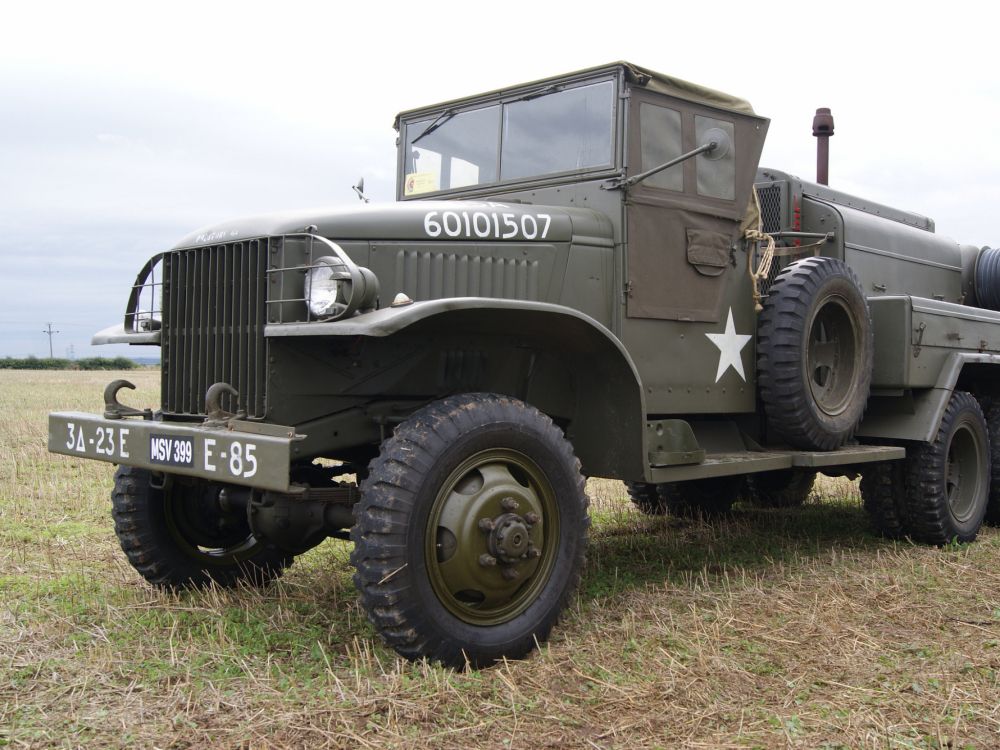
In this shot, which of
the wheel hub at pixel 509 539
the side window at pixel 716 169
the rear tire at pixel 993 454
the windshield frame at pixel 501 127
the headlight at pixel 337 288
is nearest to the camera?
the headlight at pixel 337 288

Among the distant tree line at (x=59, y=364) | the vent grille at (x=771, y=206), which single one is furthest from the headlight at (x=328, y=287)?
the distant tree line at (x=59, y=364)

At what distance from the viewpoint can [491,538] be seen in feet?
11.6

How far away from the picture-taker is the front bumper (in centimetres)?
324

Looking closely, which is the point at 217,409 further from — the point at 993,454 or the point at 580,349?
the point at 993,454

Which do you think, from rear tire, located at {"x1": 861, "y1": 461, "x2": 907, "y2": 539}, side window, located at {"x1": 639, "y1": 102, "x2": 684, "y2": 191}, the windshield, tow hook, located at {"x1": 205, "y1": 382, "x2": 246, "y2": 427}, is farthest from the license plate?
rear tire, located at {"x1": 861, "y1": 461, "x2": 907, "y2": 539}

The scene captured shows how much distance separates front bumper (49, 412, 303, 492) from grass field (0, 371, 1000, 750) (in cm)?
70

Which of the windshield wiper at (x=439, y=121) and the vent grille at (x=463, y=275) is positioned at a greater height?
the windshield wiper at (x=439, y=121)

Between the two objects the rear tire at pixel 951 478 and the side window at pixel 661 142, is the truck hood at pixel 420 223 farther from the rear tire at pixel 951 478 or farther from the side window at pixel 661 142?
the rear tire at pixel 951 478

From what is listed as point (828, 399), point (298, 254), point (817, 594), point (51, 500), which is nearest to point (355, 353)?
point (298, 254)

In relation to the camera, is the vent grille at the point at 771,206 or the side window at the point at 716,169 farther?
the vent grille at the point at 771,206

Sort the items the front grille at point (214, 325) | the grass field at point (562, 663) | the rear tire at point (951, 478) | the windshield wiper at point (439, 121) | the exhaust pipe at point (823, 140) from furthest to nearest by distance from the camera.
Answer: the exhaust pipe at point (823, 140)
the rear tire at point (951, 478)
the windshield wiper at point (439, 121)
the front grille at point (214, 325)
the grass field at point (562, 663)

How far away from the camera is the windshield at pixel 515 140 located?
479cm

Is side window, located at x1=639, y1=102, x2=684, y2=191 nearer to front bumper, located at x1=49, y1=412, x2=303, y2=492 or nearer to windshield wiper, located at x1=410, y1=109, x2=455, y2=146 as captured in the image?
windshield wiper, located at x1=410, y1=109, x2=455, y2=146

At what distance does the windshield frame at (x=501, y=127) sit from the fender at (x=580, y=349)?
100 cm
